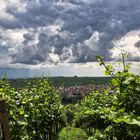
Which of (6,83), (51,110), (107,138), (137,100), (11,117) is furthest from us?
(51,110)

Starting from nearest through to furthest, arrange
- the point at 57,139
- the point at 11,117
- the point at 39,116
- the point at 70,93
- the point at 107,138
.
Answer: the point at 107,138
the point at 11,117
the point at 39,116
the point at 57,139
the point at 70,93

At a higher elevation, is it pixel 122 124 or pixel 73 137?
pixel 122 124

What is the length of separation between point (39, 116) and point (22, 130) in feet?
36.0

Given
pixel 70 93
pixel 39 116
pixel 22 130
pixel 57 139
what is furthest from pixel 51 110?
pixel 70 93

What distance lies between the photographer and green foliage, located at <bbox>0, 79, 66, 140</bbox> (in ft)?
31.0

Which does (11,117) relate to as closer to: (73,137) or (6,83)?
(6,83)

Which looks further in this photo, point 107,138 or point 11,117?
point 11,117

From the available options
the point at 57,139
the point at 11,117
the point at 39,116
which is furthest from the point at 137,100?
the point at 57,139

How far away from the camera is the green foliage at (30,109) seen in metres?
9.44

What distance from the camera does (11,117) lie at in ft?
30.4

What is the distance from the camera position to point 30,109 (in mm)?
15133

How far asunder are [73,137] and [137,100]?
3016 cm

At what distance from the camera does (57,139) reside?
34.2m

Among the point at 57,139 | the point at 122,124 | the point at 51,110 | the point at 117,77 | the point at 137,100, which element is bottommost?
the point at 57,139
